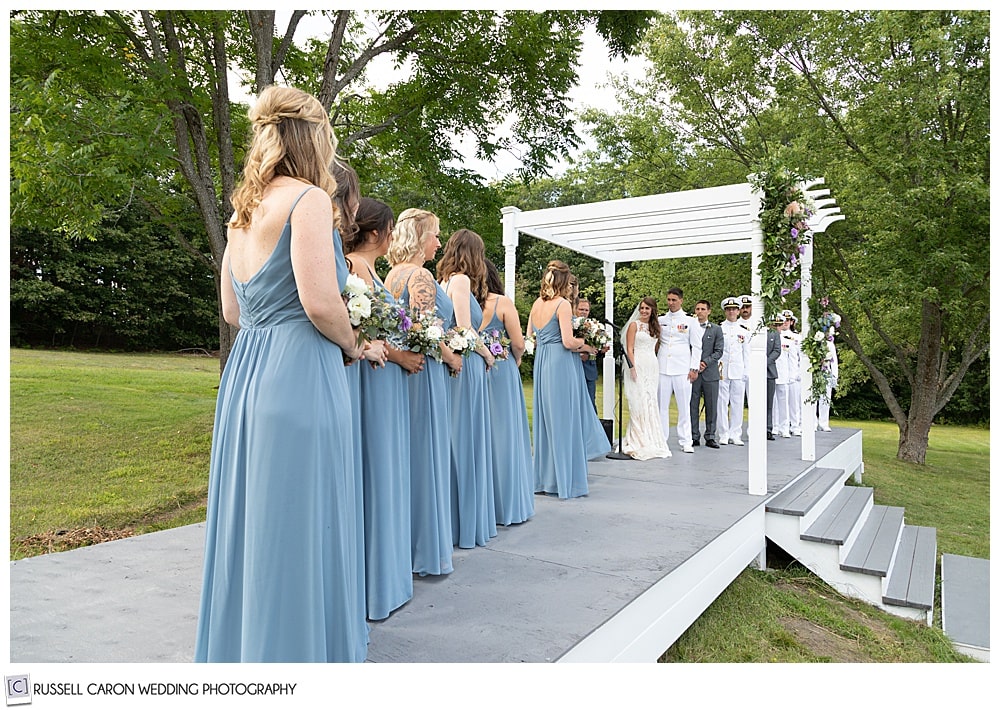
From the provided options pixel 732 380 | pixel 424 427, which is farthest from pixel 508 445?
pixel 732 380

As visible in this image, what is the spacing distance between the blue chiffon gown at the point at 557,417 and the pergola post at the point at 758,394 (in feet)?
4.69

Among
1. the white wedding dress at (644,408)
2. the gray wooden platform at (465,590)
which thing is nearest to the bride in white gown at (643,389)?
the white wedding dress at (644,408)

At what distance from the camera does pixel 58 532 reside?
287 inches

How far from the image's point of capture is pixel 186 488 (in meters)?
9.20

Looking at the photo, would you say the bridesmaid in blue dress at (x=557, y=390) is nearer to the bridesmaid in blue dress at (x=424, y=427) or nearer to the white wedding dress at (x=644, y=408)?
the white wedding dress at (x=644, y=408)

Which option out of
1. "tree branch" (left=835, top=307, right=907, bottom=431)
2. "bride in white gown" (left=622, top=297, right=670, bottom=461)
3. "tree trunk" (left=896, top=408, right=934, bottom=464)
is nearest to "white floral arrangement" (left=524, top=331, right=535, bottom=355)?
"bride in white gown" (left=622, top=297, right=670, bottom=461)

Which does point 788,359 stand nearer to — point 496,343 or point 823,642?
point 823,642

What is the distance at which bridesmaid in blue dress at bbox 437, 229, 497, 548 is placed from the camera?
14.0 feet

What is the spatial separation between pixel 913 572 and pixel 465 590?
403 cm

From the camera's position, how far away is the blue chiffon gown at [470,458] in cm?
426

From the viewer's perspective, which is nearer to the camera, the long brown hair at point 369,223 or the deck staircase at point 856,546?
the long brown hair at point 369,223

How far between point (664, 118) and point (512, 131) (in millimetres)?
8441

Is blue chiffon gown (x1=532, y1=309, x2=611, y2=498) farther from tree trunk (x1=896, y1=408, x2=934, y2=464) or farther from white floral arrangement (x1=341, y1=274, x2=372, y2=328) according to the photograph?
tree trunk (x1=896, y1=408, x2=934, y2=464)

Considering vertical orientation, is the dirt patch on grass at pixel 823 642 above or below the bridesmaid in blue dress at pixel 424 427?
below
